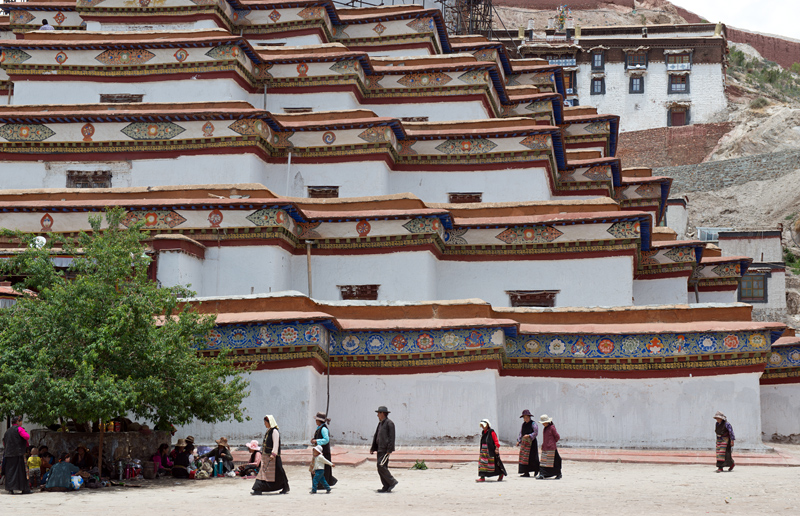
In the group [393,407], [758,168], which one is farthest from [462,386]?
[758,168]

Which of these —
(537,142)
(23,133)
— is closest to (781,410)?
(537,142)

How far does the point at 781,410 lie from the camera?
55.9ft

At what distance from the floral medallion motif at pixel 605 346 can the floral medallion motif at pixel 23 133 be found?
36.3 feet

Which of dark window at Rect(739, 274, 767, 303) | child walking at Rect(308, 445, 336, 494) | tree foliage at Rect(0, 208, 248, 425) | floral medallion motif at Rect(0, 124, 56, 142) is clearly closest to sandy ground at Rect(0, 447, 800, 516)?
child walking at Rect(308, 445, 336, 494)

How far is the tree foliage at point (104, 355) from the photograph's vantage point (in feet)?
35.6

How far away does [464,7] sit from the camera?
29328mm

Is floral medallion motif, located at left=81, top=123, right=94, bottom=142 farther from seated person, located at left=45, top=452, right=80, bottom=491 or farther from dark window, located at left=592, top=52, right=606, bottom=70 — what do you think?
dark window, located at left=592, top=52, right=606, bottom=70

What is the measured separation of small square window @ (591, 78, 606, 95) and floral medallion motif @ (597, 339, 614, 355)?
36.3 m

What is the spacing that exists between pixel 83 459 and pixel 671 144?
40823 mm

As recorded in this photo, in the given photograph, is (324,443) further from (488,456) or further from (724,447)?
(724,447)

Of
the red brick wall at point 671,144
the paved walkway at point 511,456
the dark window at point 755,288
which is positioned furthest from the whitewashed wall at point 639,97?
the paved walkway at point 511,456

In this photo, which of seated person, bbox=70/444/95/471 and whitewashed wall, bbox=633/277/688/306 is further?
whitewashed wall, bbox=633/277/688/306

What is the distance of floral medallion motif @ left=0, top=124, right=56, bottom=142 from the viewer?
19047mm

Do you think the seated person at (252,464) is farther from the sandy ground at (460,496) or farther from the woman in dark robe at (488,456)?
the woman in dark robe at (488,456)
